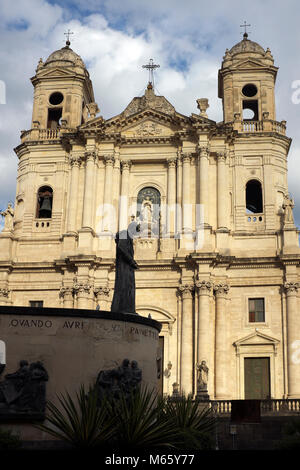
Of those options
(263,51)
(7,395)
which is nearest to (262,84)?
(263,51)

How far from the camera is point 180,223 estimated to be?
106 feet

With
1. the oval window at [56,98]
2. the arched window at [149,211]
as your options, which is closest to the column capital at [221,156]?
the arched window at [149,211]

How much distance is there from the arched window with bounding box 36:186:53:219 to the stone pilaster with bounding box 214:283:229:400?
1080 centimetres

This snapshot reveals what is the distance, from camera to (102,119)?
1346 inches

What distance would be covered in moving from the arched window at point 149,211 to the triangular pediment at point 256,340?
287 inches

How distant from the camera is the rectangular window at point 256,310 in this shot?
30.4 metres

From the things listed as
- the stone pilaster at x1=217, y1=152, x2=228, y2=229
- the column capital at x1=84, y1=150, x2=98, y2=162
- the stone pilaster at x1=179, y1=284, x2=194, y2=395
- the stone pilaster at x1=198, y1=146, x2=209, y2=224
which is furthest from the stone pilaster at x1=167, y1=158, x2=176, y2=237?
the column capital at x1=84, y1=150, x2=98, y2=162

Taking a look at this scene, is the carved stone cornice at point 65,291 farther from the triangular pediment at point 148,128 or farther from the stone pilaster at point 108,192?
the triangular pediment at point 148,128

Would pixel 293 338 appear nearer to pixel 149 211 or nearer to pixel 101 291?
pixel 101 291

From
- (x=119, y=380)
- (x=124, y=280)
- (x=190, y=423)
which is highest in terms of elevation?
(x=124, y=280)

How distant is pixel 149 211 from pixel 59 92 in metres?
10.1

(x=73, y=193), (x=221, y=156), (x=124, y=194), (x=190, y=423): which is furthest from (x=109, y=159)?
(x=190, y=423)

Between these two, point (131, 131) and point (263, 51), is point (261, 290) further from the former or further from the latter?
point (263, 51)
